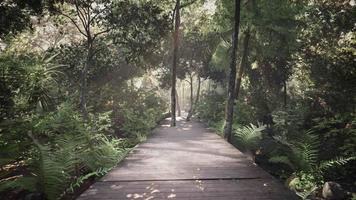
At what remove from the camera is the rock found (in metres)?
7.77

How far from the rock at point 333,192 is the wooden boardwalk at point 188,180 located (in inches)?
65.2

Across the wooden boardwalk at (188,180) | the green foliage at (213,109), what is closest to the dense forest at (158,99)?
the green foliage at (213,109)

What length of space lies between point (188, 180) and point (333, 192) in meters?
3.56

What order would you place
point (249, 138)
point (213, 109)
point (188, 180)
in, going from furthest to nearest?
1. point (213, 109)
2. point (249, 138)
3. point (188, 180)

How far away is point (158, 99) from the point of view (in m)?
33.3

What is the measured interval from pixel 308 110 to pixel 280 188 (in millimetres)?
10883

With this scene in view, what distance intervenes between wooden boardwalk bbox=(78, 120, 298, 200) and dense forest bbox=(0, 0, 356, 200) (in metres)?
0.58

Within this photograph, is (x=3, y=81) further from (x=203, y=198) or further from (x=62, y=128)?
(x=203, y=198)

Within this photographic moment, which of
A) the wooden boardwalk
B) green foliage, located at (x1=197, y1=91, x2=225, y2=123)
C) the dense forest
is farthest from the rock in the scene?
green foliage, located at (x1=197, y1=91, x2=225, y2=123)

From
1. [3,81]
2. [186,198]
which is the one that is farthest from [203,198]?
[3,81]

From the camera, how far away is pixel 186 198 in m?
5.80

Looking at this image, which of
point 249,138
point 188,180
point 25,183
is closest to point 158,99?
point 249,138

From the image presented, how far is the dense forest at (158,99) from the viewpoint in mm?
7961

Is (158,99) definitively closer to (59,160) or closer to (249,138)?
(249,138)
